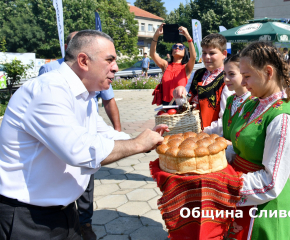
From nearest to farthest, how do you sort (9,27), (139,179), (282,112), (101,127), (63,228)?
1. (282,112)
2. (63,228)
3. (101,127)
4. (139,179)
5. (9,27)

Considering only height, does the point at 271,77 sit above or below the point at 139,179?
above

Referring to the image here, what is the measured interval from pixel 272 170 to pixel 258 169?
0.16 metres

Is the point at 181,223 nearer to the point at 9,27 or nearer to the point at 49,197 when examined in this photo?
the point at 49,197

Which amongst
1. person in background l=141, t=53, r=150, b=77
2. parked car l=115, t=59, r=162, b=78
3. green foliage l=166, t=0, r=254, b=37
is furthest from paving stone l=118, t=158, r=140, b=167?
green foliage l=166, t=0, r=254, b=37

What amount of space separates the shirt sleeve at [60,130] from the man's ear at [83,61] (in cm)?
24

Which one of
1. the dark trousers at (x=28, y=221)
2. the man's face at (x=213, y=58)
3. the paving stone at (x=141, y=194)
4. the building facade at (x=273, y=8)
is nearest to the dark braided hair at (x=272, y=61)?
the man's face at (x=213, y=58)

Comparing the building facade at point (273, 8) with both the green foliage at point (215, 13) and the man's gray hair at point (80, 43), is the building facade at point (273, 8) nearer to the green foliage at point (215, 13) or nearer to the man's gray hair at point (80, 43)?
the green foliage at point (215, 13)

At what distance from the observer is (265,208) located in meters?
1.68

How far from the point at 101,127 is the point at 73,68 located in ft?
2.50

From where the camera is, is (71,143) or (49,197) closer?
(71,143)

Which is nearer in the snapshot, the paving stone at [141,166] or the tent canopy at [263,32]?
the paving stone at [141,166]

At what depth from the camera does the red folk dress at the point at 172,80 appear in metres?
4.10

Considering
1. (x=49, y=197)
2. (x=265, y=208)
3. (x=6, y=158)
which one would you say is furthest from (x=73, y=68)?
(x=265, y=208)

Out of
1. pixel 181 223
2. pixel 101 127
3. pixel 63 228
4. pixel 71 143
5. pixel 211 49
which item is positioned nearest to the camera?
pixel 71 143
